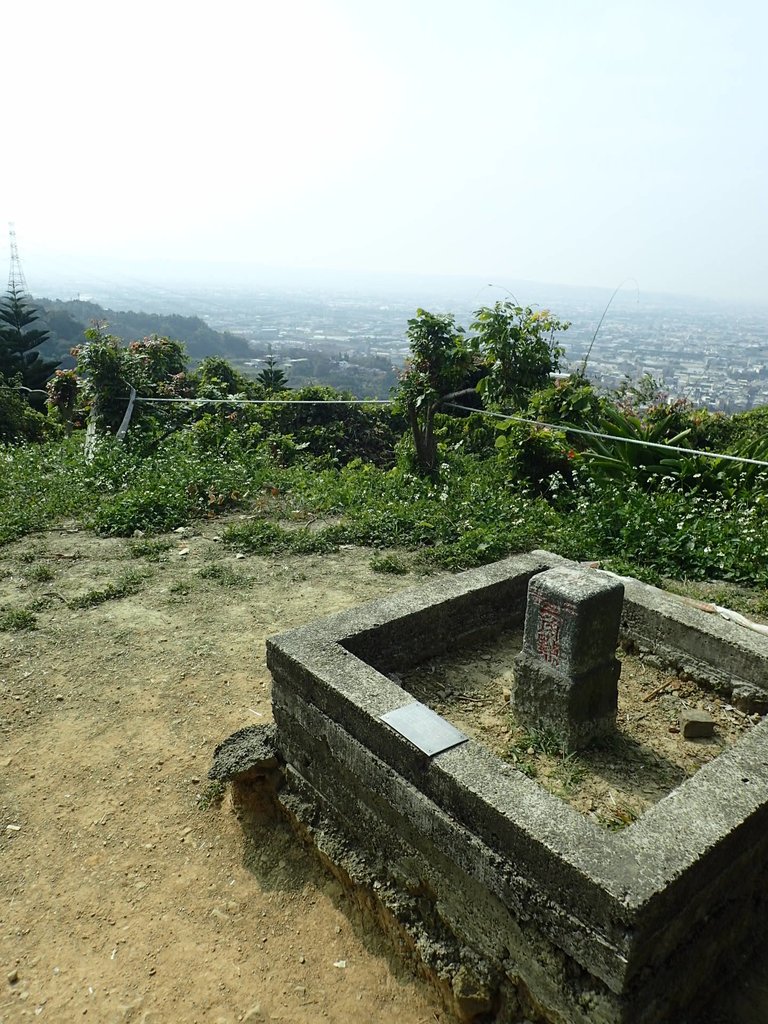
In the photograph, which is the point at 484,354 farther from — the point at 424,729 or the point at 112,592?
the point at 424,729

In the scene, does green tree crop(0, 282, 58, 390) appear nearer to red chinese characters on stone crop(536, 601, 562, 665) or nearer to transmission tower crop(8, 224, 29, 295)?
transmission tower crop(8, 224, 29, 295)

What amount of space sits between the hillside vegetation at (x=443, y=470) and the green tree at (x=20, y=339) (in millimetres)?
12310

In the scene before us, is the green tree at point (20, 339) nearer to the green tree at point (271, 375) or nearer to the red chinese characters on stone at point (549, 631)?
the green tree at point (271, 375)

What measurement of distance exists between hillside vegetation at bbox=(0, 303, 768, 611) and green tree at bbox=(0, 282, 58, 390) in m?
12.3

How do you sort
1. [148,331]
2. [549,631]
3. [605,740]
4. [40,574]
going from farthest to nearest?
[148,331]
[40,574]
[605,740]
[549,631]

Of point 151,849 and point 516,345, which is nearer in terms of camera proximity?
point 151,849

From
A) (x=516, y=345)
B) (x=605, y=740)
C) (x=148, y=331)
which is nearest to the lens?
(x=605, y=740)

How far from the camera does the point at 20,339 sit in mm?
22250

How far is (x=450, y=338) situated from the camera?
8227mm

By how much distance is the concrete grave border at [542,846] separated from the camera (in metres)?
2.01

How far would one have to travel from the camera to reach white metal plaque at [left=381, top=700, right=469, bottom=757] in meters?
2.52

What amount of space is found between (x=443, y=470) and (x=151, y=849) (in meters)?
5.81

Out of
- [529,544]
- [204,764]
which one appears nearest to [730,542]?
[529,544]

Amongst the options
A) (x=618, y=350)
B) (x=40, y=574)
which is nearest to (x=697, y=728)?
(x=40, y=574)
